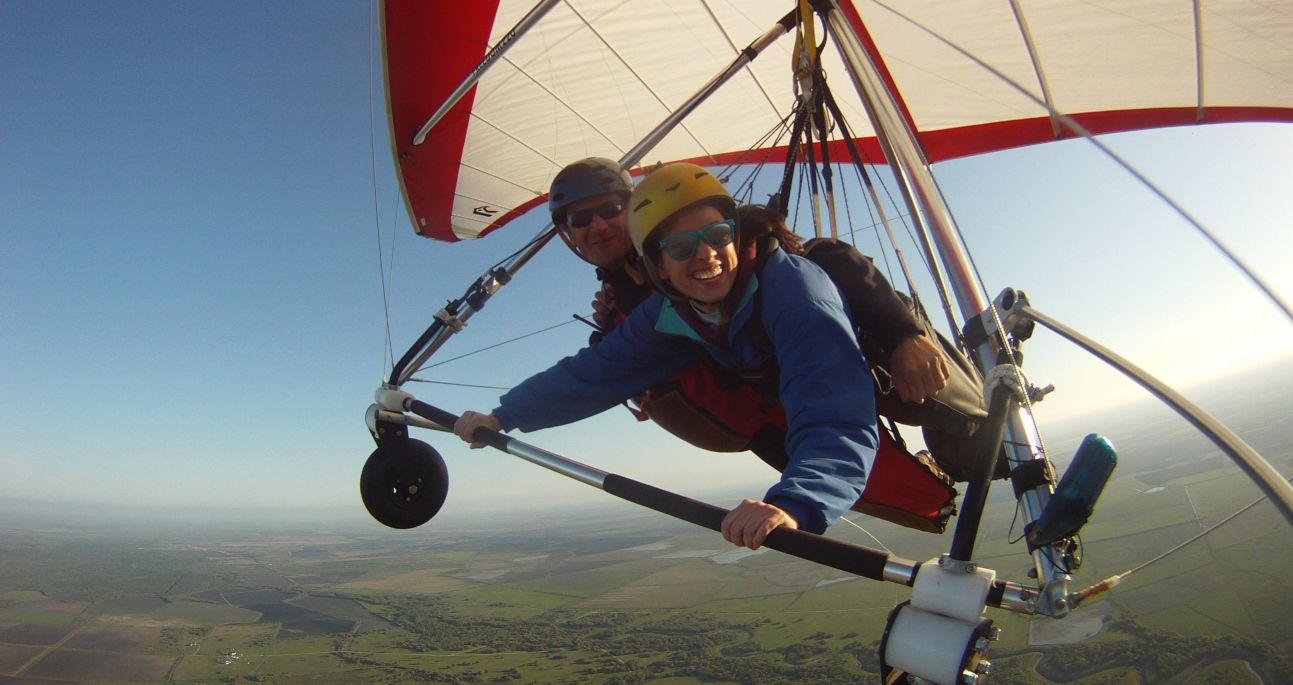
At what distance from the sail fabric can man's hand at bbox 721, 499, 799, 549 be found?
117 inches

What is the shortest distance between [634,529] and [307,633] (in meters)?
78.8

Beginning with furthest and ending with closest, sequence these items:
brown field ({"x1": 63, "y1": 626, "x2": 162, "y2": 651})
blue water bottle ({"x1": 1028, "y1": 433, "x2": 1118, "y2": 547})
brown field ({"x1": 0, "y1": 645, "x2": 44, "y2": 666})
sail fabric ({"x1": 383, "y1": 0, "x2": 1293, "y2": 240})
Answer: brown field ({"x1": 63, "y1": 626, "x2": 162, "y2": 651})
brown field ({"x1": 0, "y1": 645, "x2": 44, "y2": 666})
sail fabric ({"x1": 383, "y1": 0, "x2": 1293, "y2": 240})
blue water bottle ({"x1": 1028, "y1": 433, "x2": 1118, "y2": 547})

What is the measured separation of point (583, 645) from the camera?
59.2 metres

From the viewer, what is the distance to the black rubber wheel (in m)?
3.56

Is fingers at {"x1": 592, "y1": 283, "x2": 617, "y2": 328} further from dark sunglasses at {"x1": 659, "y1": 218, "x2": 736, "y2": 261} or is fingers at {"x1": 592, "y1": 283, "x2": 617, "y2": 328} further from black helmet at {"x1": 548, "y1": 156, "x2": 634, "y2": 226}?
dark sunglasses at {"x1": 659, "y1": 218, "x2": 736, "y2": 261}

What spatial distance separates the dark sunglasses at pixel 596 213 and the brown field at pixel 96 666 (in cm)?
7715

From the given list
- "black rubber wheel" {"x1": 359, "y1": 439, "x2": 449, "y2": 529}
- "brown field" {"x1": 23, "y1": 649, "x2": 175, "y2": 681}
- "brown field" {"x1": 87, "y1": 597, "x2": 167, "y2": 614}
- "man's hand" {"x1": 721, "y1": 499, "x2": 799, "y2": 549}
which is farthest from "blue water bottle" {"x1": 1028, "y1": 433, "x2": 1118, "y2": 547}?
"brown field" {"x1": 87, "y1": 597, "x2": 167, "y2": 614}

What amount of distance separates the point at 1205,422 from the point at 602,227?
7.52 feet

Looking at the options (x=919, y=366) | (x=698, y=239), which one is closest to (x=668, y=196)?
(x=698, y=239)

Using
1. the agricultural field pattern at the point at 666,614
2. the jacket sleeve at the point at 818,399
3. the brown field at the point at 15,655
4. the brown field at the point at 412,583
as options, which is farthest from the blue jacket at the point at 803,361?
the brown field at the point at 412,583

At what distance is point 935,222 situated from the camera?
7.61 ft

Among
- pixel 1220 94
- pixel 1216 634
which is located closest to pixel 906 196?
pixel 1220 94

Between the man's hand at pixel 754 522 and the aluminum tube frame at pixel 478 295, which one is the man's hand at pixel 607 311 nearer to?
the aluminum tube frame at pixel 478 295

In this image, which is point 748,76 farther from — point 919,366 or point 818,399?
point 818,399
